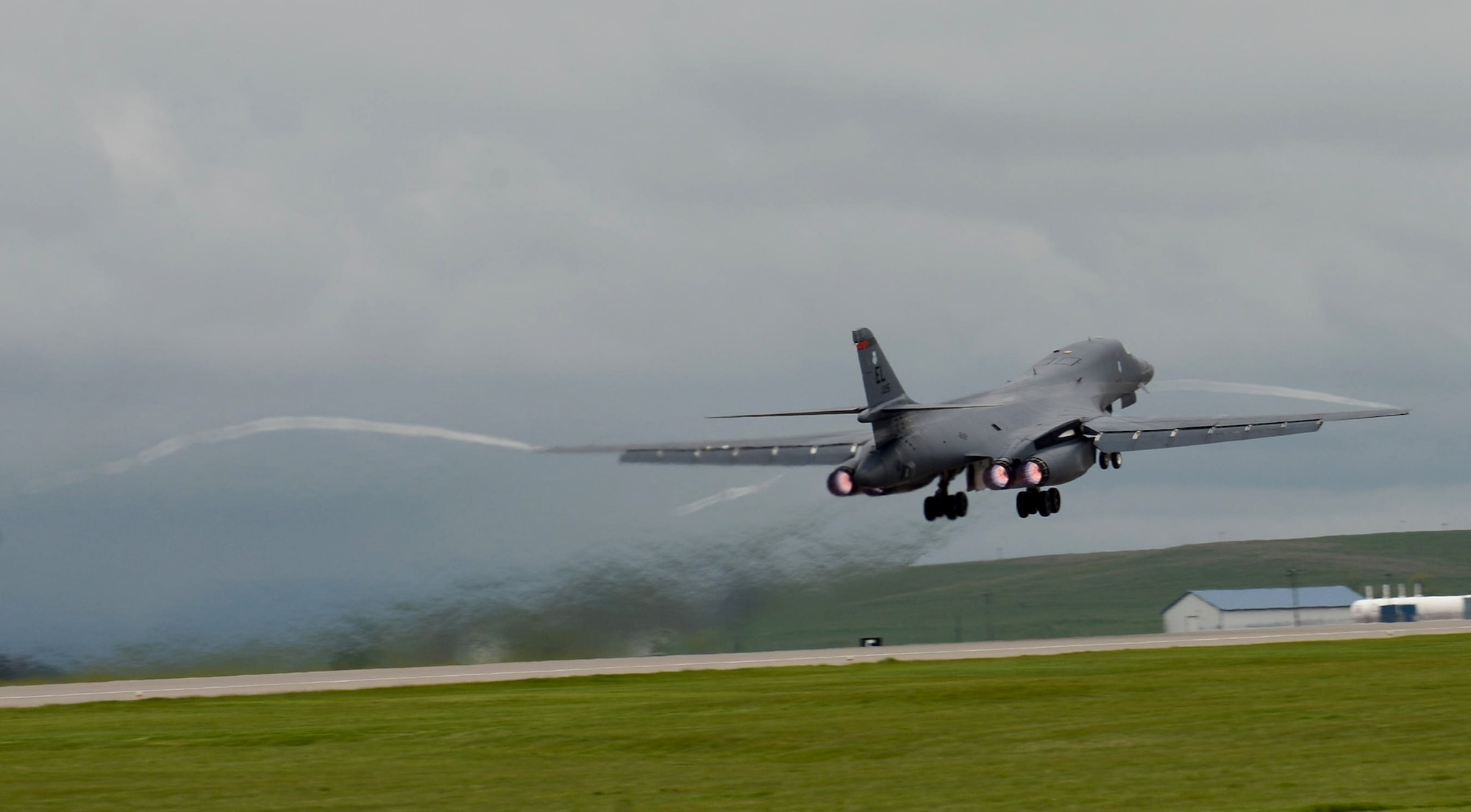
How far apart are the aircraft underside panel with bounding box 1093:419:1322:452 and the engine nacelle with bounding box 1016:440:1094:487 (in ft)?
3.75

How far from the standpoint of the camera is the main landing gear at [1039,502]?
5756cm

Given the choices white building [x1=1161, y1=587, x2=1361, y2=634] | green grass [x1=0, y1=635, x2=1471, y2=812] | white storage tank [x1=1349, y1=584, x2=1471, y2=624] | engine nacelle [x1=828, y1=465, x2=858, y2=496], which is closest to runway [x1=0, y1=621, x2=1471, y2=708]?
green grass [x1=0, y1=635, x2=1471, y2=812]

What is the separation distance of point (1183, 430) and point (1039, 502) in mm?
5535

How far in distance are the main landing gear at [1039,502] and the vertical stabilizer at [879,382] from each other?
7053mm

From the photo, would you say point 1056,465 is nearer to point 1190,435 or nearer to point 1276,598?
point 1190,435

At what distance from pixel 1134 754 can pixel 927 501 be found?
32.6 meters

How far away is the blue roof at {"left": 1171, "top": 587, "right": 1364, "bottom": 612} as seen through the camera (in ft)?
429

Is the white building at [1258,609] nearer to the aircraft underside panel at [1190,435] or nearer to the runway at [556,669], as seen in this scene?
the runway at [556,669]

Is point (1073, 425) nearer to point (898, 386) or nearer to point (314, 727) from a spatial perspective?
point (898, 386)

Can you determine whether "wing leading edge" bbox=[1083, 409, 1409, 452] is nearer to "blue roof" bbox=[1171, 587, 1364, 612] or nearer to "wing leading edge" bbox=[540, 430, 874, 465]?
"wing leading edge" bbox=[540, 430, 874, 465]

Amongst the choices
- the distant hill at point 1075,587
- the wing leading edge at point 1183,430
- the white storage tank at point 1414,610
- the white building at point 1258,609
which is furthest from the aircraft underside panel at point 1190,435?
the white building at point 1258,609

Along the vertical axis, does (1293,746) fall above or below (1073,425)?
below

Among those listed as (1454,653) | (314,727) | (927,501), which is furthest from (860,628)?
(314,727)

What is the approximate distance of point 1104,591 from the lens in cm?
18200
